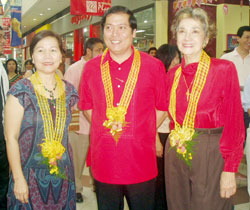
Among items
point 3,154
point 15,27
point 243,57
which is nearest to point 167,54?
point 3,154

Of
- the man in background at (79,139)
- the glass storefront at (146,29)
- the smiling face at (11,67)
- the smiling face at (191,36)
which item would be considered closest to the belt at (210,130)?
the smiling face at (191,36)

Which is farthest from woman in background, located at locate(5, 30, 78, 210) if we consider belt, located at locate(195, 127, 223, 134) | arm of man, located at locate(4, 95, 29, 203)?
belt, located at locate(195, 127, 223, 134)

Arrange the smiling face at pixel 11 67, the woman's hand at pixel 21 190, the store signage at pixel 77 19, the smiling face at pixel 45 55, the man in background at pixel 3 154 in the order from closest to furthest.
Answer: the woman's hand at pixel 21 190
the smiling face at pixel 45 55
the man in background at pixel 3 154
the smiling face at pixel 11 67
the store signage at pixel 77 19

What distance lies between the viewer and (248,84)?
3.26m

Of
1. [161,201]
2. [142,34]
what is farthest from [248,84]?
[142,34]

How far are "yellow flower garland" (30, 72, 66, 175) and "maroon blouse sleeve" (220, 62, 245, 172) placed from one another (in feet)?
3.39

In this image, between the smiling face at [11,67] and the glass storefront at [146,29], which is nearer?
the smiling face at [11,67]

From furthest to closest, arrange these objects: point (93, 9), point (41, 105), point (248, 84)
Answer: point (93, 9) → point (248, 84) → point (41, 105)

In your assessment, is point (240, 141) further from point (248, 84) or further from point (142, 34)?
point (142, 34)

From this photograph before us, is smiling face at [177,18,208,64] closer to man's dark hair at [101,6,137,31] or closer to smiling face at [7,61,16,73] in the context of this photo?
man's dark hair at [101,6,137,31]

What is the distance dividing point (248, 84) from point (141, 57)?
5.65 ft

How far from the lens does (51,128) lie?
6.38ft

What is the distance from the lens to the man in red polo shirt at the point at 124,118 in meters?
1.94

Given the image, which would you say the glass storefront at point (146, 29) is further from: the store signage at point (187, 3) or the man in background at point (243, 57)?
the man in background at point (243, 57)
